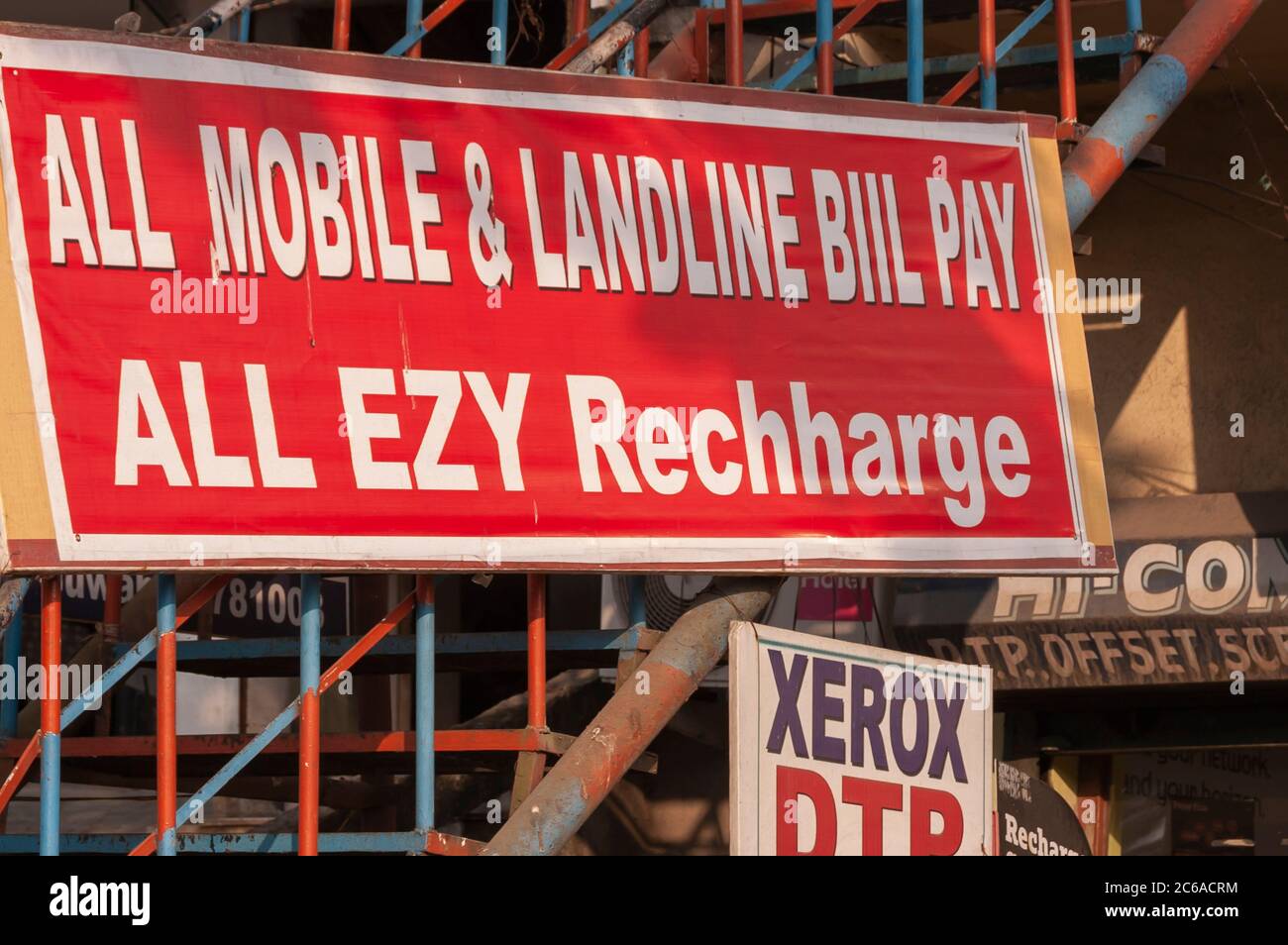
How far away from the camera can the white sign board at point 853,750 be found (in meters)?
7.02

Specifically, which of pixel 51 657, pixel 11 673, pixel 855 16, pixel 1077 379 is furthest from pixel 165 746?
pixel 855 16

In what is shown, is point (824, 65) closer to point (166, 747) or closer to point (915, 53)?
point (915, 53)

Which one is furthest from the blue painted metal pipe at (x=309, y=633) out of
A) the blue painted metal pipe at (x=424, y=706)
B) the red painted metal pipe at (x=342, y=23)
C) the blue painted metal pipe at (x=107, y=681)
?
the red painted metal pipe at (x=342, y=23)

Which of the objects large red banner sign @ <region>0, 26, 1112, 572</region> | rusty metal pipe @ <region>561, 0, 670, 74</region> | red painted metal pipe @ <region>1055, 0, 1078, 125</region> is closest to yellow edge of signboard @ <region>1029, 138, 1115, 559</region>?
large red banner sign @ <region>0, 26, 1112, 572</region>

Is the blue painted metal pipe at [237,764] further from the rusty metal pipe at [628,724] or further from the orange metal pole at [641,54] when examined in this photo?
the orange metal pole at [641,54]

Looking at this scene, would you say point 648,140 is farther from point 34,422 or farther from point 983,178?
point 34,422

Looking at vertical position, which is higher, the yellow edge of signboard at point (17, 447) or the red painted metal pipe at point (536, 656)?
the yellow edge of signboard at point (17, 447)

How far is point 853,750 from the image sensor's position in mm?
7445

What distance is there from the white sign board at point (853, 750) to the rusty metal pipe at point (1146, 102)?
256 centimetres

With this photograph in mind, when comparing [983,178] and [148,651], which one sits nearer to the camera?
[148,651]

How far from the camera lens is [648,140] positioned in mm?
8055

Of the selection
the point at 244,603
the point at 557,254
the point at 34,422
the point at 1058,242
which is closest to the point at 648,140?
the point at 557,254
